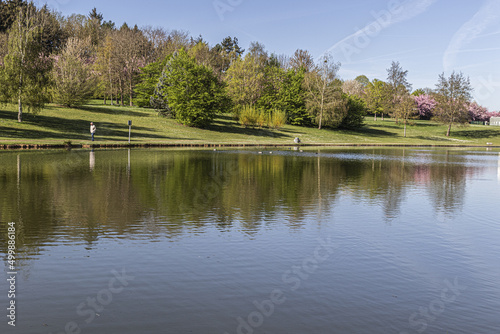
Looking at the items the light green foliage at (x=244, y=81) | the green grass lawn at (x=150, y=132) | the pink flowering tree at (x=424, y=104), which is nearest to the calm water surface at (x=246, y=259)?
the green grass lawn at (x=150, y=132)

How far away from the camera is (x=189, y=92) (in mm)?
74750

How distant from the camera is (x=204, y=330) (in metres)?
6.96

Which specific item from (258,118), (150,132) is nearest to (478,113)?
(258,118)

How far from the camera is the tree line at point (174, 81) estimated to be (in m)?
58.2

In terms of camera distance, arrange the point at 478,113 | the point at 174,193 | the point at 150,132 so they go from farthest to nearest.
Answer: the point at 478,113, the point at 150,132, the point at 174,193

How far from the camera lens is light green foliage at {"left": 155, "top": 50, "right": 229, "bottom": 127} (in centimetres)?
7356

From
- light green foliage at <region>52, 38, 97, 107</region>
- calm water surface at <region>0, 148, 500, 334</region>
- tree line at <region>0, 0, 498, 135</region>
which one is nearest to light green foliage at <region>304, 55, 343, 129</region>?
tree line at <region>0, 0, 498, 135</region>

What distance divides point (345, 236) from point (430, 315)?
212 inches

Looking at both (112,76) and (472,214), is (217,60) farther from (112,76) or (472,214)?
(472,214)

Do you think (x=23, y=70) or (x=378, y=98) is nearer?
(x=23, y=70)

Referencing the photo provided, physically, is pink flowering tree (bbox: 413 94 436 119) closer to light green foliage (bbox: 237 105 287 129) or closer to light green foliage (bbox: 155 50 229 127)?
light green foliage (bbox: 237 105 287 129)

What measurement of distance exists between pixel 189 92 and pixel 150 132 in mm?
13912

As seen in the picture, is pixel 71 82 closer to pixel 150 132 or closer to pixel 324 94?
pixel 150 132

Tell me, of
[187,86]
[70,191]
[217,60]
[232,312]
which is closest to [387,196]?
[70,191]
